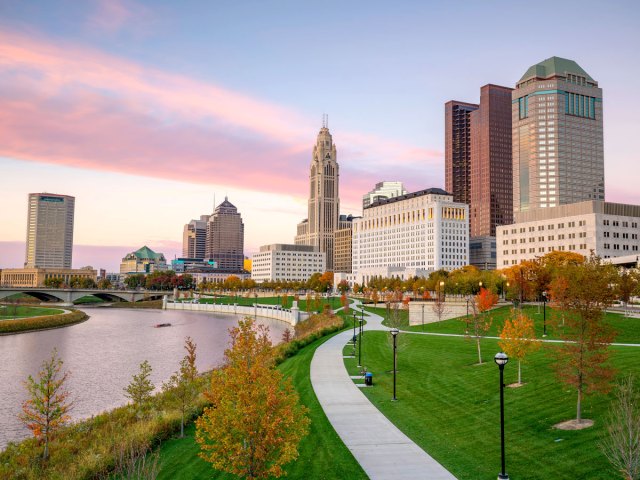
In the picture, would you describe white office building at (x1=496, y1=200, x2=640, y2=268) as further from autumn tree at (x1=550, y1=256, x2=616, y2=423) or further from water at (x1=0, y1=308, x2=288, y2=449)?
autumn tree at (x1=550, y1=256, x2=616, y2=423)

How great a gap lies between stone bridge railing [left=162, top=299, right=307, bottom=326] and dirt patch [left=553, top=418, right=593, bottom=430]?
82.1 m

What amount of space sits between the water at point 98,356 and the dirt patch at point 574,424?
22816 mm

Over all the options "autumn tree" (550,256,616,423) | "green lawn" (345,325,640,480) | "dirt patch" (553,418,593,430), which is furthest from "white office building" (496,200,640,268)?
"dirt patch" (553,418,593,430)

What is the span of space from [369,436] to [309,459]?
11.7 ft

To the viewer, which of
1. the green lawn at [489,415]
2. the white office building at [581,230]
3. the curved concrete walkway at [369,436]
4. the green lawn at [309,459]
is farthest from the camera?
the white office building at [581,230]

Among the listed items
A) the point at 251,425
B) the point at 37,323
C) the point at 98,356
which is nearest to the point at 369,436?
the point at 251,425

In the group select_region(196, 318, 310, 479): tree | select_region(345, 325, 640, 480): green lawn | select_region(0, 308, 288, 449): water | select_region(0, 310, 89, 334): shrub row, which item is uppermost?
select_region(196, 318, 310, 479): tree

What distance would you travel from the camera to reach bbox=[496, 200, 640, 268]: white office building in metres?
138

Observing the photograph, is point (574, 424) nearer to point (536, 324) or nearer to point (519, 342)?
point (519, 342)

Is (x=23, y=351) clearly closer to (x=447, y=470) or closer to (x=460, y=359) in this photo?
(x=460, y=359)

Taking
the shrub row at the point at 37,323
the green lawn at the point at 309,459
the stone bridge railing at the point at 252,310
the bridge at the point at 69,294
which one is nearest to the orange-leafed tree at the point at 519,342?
the green lawn at the point at 309,459

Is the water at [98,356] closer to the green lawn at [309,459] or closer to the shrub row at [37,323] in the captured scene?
the shrub row at [37,323]

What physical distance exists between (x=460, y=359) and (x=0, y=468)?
30265mm

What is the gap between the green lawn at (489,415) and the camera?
19641 mm
